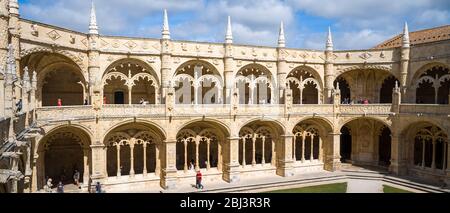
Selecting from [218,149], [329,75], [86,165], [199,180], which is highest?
[329,75]

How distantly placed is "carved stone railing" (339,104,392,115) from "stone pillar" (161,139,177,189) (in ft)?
47.5

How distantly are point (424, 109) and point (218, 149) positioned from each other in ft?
50.1

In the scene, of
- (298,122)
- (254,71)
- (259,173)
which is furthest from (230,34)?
(259,173)

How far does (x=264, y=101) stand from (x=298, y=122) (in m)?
3.52

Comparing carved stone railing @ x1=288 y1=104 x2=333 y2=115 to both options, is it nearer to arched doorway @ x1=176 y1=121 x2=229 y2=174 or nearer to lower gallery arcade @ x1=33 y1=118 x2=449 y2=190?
lower gallery arcade @ x1=33 y1=118 x2=449 y2=190

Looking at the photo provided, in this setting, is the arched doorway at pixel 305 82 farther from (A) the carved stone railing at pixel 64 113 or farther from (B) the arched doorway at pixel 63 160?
(B) the arched doorway at pixel 63 160

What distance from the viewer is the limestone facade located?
2156 centimetres

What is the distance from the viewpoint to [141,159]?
2791 centimetres

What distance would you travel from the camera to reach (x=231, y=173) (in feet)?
83.3

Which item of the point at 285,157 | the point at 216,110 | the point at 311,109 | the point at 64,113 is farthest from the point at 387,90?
the point at 64,113

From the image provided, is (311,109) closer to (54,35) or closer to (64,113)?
(64,113)

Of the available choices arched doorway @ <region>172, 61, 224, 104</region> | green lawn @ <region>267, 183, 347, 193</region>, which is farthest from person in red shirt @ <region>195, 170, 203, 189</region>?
green lawn @ <region>267, 183, 347, 193</region>

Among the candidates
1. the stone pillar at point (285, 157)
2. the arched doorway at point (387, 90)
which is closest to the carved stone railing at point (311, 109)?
the stone pillar at point (285, 157)
